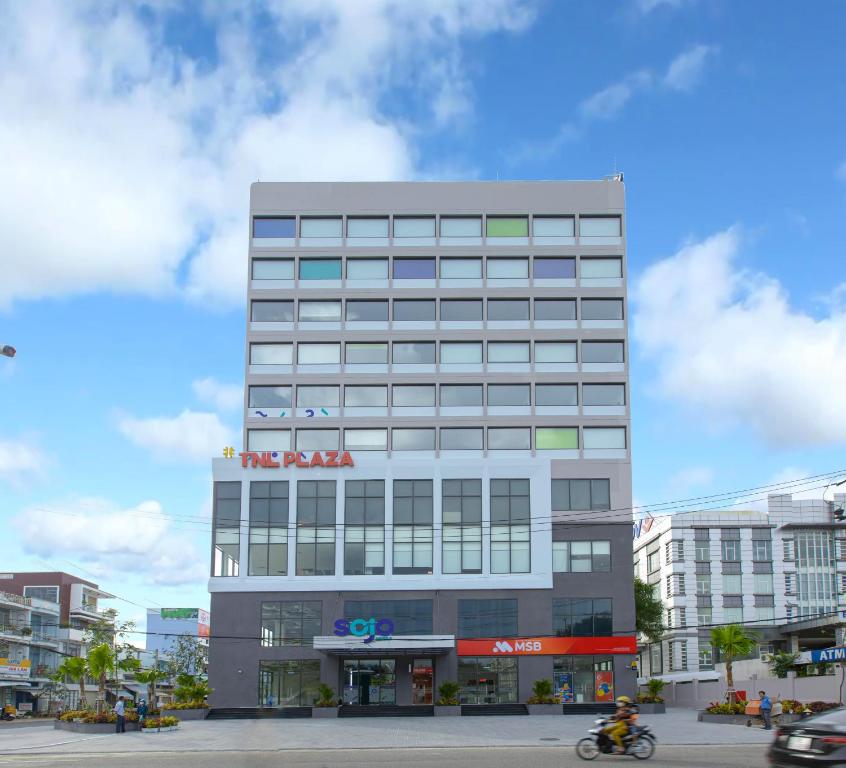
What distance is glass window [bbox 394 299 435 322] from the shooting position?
77.1 metres

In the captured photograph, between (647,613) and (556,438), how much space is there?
2834cm

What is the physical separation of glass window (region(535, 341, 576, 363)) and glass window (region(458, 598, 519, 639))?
17739mm

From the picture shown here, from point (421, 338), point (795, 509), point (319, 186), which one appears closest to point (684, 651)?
point (795, 509)

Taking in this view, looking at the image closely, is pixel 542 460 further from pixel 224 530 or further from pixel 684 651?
pixel 684 651

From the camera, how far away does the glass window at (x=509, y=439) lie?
7469 cm

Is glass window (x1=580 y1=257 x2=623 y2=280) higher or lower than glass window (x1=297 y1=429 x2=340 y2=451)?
below

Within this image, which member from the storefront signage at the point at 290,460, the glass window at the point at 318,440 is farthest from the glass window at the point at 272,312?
the storefront signage at the point at 290,460

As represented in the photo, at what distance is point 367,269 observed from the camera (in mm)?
77938

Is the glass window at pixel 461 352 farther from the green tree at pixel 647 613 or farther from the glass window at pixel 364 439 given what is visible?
the green tree at pixel 647 613

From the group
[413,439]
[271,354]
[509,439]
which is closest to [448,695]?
[413,439]

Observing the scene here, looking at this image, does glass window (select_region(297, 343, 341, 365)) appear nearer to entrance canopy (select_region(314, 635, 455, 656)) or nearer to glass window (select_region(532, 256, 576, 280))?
glass window (select_region(532, 256, 576, 280))

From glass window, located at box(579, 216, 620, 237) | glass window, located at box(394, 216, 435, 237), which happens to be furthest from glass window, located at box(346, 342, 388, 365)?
glass window, located at box(579, 216, 620, 237)

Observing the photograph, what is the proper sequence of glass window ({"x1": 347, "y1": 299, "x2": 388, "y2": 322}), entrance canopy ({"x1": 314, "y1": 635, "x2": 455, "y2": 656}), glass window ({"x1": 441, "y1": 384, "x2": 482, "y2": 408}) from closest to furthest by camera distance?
entrance canopy ({"x1": 314, "y1": 635, "x2": 455, "y2": 656}) < glass window ({"x1": 441, "y1": 384, "x2": 482, "y2": 408}) < glass window ({"x1": 347, "y1": 299, "x2": 388, "y2": 322})

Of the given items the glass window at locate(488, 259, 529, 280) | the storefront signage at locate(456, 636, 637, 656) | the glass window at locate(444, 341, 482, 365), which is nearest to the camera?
the storefront signage at locate(456, 636, 637, 656)
